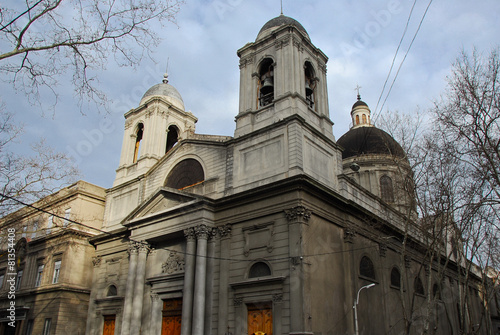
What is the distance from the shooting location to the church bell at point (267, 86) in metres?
22.5

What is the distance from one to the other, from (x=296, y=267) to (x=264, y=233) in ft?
8.03

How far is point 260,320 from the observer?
683 inches

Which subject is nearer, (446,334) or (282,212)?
(282,212)

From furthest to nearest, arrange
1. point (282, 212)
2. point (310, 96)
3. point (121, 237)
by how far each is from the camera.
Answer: point (121, 237) → point (310, 96) → point (282, 212)

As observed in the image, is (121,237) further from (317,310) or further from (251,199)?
(317,310)

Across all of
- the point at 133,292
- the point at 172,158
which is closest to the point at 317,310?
the point at 133,292

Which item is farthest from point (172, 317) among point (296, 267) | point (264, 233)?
point (296, 267)

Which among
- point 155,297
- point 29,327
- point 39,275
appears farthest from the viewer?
point 39,275

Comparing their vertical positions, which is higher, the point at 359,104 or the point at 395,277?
the point at 359,104

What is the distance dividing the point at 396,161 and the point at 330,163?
362 cm

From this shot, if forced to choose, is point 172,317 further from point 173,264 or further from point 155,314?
point 173,264

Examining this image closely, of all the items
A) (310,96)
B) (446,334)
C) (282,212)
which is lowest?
(446,334)

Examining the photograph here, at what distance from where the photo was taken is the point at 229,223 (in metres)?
19.8

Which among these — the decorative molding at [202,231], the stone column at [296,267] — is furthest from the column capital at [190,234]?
the stone column at [296,267]
